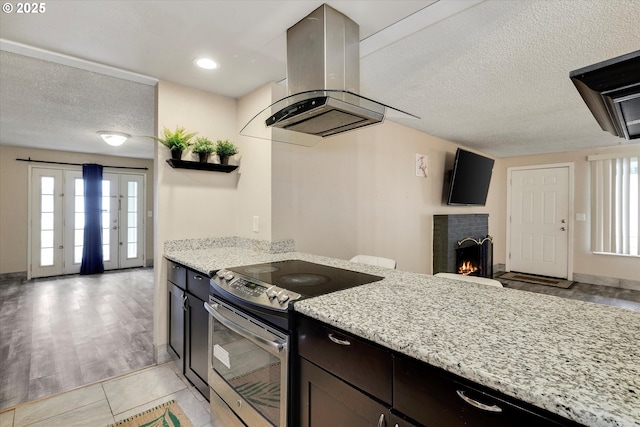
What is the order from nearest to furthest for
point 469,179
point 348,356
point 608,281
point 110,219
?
1. point 348,356
2. point 469,179
3. point 608,281
4. point 110,219

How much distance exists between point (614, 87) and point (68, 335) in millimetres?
4281

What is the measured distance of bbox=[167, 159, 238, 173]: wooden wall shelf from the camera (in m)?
2.45

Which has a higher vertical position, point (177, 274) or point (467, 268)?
point (177, 274)

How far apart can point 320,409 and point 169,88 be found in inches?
101

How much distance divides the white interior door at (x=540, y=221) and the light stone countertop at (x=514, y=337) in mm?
5302

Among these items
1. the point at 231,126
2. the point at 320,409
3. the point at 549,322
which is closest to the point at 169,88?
the point at 231,126

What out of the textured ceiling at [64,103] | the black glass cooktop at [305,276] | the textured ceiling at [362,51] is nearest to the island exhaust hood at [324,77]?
the textured ceiling at [362,51]

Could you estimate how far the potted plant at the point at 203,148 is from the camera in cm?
252

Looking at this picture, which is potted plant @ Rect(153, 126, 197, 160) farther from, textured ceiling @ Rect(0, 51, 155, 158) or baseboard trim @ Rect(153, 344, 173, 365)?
baseboard trim @ Rect(153, 344, 173, 365)

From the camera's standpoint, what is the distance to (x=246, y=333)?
1.45 metres

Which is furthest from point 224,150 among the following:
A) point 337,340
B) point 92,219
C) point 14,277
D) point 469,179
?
point 14,277

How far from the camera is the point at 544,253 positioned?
5.68m

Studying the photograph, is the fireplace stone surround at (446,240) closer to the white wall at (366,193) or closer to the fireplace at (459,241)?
the fireplace at (459,241)

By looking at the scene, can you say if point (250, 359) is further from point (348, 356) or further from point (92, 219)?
point (92, 219)
